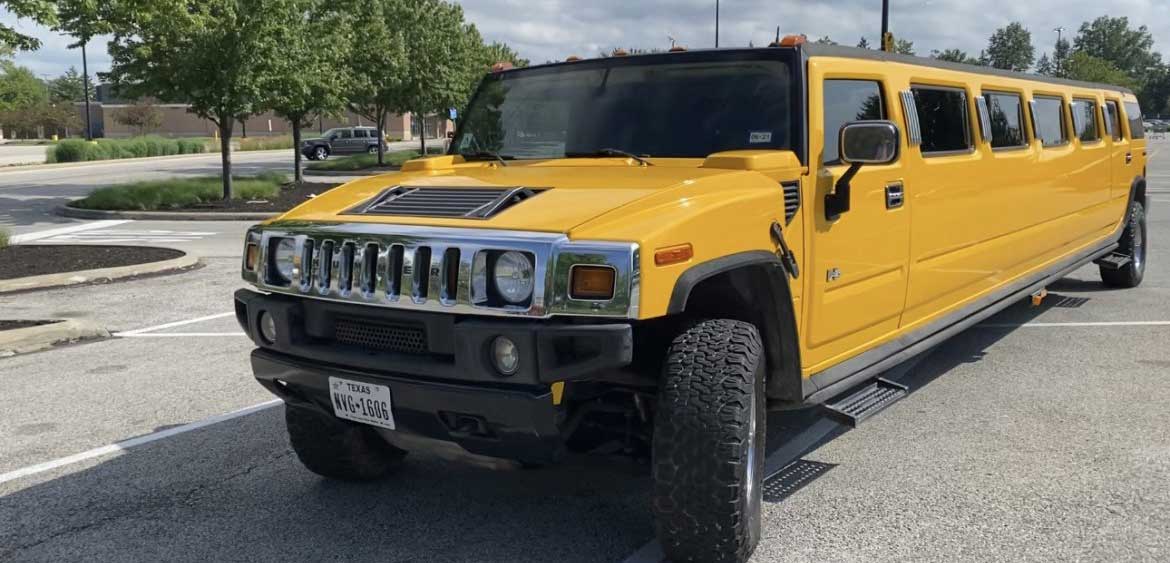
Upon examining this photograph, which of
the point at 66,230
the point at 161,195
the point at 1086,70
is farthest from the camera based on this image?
the point at 1086,70

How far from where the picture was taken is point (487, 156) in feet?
16.0

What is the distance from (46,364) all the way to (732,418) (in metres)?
5.70

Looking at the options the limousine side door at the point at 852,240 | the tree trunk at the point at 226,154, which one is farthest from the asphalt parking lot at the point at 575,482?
the tree trunk at the point at 226,154

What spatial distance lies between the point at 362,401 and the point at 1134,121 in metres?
8.74

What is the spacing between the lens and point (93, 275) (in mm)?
10781

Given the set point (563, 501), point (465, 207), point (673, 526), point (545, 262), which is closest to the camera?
point (545, 262)

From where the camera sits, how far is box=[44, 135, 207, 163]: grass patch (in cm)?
4256

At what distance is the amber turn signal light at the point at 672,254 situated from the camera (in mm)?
3074

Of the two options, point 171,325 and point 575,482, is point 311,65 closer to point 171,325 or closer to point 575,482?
point 171,325

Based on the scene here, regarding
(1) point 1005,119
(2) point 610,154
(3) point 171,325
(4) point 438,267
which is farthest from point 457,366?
(3) point 171,325

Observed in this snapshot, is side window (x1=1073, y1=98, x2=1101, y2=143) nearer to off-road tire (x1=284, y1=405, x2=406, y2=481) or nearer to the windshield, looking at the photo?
the windshield

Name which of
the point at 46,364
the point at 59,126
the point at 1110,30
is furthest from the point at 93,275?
the point at 1110,30

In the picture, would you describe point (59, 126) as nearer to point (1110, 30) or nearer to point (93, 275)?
point (93, 275)

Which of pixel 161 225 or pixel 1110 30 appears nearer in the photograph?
pixel 161 225
